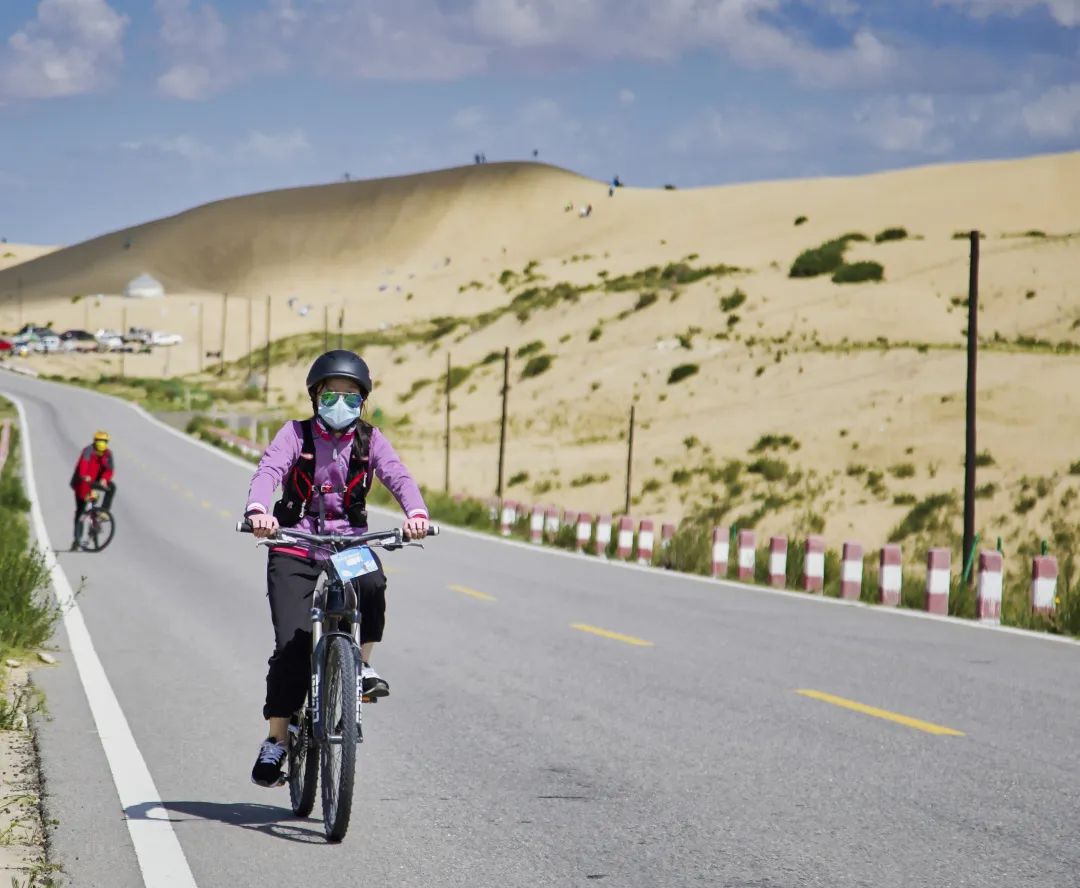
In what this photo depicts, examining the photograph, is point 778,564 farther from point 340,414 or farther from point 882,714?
point 340,414

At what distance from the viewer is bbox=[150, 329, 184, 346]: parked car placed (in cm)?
14562

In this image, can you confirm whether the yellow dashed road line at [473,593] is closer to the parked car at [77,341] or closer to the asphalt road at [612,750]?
the asphalt road at [612,750]

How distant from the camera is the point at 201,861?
6688 mm

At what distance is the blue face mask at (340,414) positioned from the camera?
7324mm

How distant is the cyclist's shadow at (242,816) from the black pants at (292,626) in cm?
45

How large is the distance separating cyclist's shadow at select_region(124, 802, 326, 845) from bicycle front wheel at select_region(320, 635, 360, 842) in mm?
174

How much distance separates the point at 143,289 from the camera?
599 ft

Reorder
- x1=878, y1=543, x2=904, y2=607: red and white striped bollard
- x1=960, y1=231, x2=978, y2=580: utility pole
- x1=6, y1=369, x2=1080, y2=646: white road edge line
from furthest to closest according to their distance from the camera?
x1=960, y1=231, x2=978, y2=580: utility pole
x1=878, y1=543, x2=904, y2=607: red and white striped bollard
x1=6, y1=369, x2=1080, y2=646: white road edge line

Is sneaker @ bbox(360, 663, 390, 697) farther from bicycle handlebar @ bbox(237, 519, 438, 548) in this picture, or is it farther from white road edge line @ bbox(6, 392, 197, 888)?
white road edge line @ bbox(6, 392, 197, 888)

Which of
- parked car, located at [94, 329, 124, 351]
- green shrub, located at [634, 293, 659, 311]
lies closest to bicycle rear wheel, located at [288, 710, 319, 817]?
green shrub, located at [634, 293, 659, 311]

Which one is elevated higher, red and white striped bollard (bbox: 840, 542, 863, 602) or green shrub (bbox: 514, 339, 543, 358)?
green shrub (bbox: 514, 339, 543, 358)

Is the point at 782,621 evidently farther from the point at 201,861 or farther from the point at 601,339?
the point at 601,339

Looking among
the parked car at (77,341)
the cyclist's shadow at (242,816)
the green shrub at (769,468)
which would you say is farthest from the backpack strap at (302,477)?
the parked car at (77,341)

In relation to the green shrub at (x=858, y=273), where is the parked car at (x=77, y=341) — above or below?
below
